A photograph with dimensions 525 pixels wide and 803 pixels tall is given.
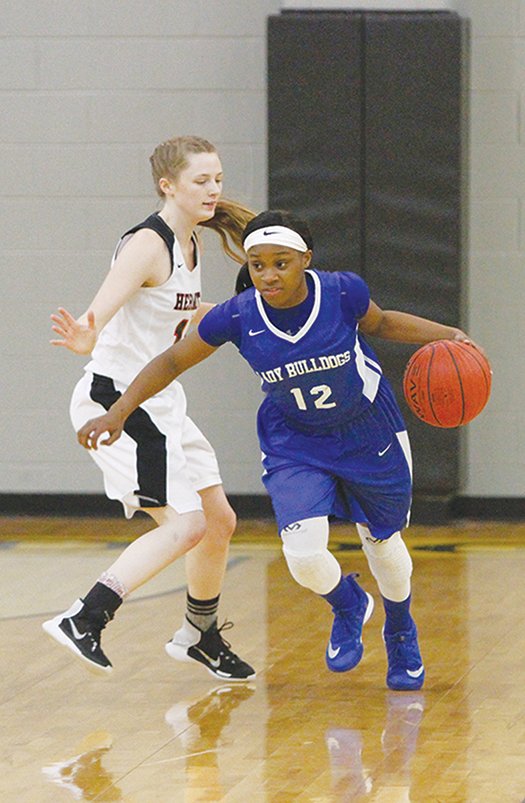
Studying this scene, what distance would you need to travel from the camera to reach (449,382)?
160 inches

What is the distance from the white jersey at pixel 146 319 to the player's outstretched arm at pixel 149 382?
0.80ft

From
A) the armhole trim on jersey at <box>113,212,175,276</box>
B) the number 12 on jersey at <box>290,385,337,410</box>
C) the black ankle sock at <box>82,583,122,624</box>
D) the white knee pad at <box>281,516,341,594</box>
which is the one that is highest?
the armhole trim on jersey at <box>113,212,175,276</box>

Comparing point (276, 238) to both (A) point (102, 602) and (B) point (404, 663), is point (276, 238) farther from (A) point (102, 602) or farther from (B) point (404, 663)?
(B) point (404, 663)

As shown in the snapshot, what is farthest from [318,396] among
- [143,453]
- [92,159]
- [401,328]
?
[92,159]

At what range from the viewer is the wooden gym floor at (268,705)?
3.52 m

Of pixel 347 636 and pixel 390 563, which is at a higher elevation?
pixel 390 563

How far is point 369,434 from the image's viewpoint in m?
4.18

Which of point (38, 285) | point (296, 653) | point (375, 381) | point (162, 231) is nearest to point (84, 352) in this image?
point (162, 231)

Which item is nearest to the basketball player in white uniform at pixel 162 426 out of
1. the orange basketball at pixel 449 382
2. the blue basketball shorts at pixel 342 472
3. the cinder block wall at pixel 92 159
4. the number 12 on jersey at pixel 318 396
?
the blue basketball shorts at pixel 342 472

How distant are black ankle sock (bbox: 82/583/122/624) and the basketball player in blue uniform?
1.41 feet

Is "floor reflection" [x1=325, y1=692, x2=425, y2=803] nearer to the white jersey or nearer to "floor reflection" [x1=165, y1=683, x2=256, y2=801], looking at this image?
"floor reflection" [x1=165, y1=683, x2=256, y2=801]

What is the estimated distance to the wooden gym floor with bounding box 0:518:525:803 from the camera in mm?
3521

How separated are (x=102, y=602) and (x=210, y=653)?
0.53m

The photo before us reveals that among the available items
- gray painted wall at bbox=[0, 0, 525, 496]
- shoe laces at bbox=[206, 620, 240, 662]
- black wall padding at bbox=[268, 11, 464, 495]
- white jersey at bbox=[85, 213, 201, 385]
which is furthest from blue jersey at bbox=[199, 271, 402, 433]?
gray painted wall at bbox=[0, 0, 525, 496]
